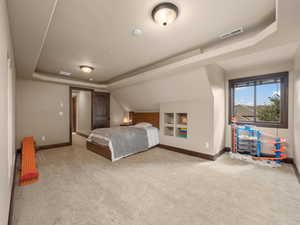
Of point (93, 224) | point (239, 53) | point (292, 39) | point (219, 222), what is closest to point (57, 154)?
point (93, 224)

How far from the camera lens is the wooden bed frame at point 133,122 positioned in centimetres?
341

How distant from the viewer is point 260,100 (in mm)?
3561

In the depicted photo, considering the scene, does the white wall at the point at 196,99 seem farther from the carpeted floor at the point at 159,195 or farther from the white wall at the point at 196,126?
the carpeted floor at the point at 159,195

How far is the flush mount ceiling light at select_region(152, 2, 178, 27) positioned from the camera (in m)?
1.50

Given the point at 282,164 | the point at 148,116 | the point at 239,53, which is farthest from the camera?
the point at 148,116

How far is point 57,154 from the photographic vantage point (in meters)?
3.74

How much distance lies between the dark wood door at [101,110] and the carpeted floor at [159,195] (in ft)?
9.42

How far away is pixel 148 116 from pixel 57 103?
339 centimetres

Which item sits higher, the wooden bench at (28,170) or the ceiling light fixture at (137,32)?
the ceiling light fixture at (137,32)

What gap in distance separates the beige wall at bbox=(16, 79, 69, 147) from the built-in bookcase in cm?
370

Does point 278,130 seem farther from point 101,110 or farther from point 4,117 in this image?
point 101,110

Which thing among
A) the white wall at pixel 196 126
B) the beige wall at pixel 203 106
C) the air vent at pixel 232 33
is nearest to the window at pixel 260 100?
the beige wall at pixel 203 106

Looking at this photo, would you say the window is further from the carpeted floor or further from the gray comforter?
the gray comforter

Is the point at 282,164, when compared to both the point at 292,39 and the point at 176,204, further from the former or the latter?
the point at 176,204
